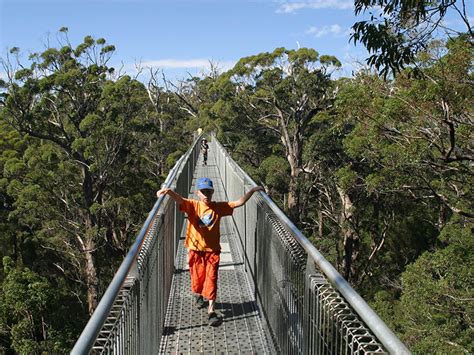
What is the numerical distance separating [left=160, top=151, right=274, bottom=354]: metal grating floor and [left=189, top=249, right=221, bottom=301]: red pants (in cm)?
30

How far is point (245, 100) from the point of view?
1230 inches

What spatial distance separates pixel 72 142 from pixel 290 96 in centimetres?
1139

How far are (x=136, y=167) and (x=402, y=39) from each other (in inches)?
1111

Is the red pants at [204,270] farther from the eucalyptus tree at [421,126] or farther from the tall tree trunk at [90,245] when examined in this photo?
the tall tree trunk at [90,245]

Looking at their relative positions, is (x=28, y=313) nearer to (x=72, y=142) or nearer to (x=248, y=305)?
(x=72, y=142)

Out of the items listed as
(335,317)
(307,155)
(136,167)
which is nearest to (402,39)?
(335,317)

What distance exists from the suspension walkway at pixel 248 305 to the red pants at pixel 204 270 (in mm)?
280

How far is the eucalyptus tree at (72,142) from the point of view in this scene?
25.2m

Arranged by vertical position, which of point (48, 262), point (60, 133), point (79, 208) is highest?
point (60, 133)

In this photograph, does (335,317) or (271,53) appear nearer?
(335,317)

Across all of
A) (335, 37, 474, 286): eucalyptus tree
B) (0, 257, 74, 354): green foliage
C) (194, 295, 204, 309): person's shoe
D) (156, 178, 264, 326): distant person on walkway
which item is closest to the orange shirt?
(156, 178, 264, 326): distant person on walkway

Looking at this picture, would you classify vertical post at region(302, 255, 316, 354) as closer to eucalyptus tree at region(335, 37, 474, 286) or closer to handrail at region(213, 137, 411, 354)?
handrail at region(213, 137, 411, 354)

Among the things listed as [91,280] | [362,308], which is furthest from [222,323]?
[91,280]

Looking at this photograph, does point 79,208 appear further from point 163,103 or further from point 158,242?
point 163,103
